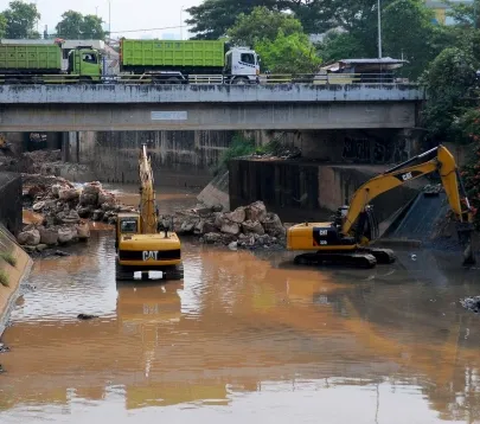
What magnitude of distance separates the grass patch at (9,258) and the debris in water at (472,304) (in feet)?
50.4

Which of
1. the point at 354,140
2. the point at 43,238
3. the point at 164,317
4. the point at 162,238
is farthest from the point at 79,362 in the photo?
the point at 354,140

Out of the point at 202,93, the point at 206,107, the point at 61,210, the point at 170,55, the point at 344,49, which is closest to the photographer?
the point at 202,93

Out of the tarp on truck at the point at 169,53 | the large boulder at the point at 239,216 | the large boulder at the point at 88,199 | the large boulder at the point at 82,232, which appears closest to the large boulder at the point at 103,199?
the large boulder at the point at 88,199

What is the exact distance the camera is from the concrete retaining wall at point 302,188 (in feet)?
166

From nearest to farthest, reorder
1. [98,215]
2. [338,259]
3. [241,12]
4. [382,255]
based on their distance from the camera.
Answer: [338,259] < [382,255] < [98,215] < [241,12]

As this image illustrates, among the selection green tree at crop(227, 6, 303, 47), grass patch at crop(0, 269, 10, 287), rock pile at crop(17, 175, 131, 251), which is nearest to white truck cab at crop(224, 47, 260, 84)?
rock pile at crop(17, 175, 131, 251)

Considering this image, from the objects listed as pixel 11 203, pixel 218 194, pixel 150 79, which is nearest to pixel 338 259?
pixel 11 203

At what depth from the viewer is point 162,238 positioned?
38.2 m

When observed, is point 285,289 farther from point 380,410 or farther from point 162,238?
point 380,410

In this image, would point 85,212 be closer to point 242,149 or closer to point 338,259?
point 242,149

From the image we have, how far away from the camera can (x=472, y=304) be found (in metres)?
33.2

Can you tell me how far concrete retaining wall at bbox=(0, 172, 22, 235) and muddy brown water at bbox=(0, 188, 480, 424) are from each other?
17.7ft

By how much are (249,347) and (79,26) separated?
14972cm

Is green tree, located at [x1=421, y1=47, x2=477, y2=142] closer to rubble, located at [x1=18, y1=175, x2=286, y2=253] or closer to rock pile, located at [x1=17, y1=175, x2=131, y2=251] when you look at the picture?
rubble, located at [x1=18, y1=175, x2=286, y2=253]
